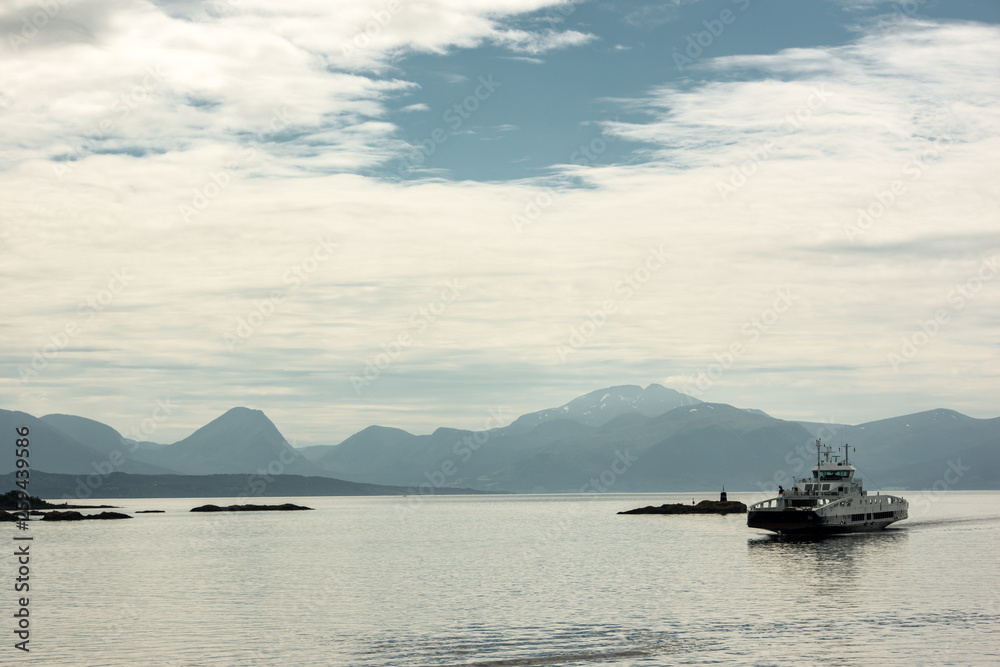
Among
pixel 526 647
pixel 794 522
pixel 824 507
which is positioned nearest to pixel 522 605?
pixel 526 647

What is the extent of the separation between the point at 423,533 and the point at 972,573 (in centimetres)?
10243

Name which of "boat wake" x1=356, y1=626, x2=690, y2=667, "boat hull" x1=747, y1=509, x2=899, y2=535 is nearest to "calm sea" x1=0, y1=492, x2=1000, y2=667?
"boat wake" x1=356, y1=626, x2=690, y2=667

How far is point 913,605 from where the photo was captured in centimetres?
5975

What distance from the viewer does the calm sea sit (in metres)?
45.6

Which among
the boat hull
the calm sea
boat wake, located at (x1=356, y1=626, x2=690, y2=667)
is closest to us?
boat wake, located at (x1=356, y1=626, x2=690, y2=667)

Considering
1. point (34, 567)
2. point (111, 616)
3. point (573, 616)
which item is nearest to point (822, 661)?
point (573, 616)

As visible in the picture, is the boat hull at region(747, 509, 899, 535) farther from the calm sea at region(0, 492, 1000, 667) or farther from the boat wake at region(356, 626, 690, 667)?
the boat wake at region(356, 626, 690, 667)

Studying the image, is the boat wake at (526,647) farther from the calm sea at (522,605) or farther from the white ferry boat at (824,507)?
the white ferry boat at (824,507)

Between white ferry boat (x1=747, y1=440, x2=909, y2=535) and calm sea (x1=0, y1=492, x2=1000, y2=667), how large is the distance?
3878 mm

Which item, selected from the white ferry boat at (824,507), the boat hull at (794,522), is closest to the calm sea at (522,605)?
the boat hull at (794,522)

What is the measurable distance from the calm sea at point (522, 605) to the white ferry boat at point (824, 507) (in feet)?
12.7

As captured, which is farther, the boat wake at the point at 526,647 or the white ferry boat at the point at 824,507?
the white ferry boat at the point at 824,507

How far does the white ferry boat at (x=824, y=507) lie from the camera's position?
4786 inches

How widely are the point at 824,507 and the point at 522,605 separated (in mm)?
74125
